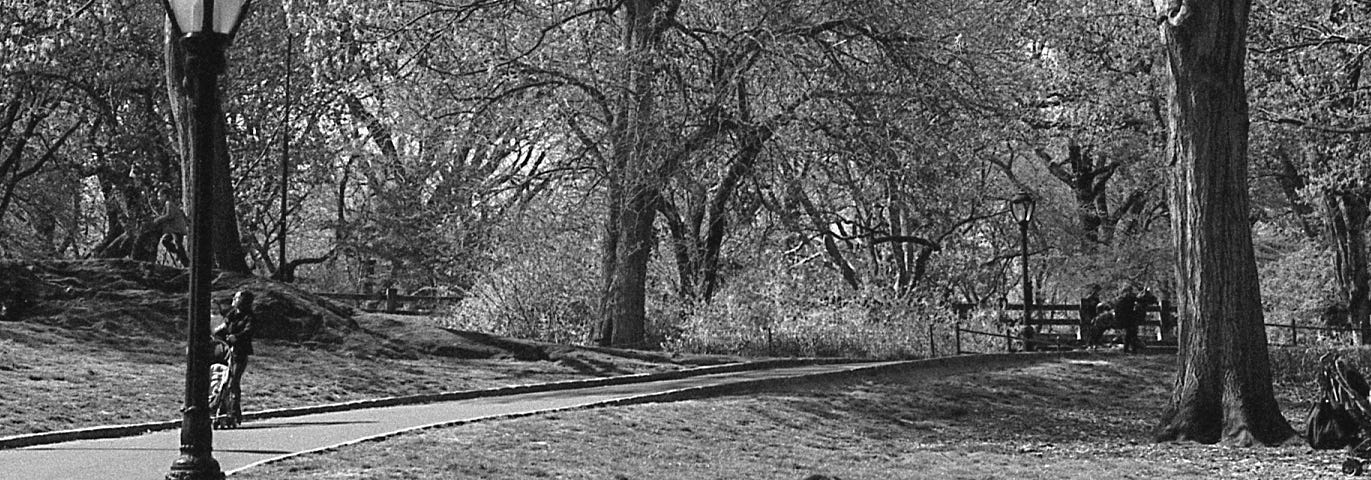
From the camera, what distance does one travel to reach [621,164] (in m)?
24.3

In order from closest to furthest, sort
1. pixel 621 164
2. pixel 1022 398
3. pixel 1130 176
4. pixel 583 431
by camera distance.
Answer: pixel 583 431 → pixel 1022 398 → pixel 621 164 → pixel 1130 176

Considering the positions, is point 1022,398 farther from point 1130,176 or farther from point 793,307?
point 1130,176

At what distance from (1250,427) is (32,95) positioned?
30686 millimetres

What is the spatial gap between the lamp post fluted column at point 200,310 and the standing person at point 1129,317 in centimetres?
2482

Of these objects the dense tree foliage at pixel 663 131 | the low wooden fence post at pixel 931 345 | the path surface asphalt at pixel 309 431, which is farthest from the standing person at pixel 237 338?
the low wooden fence post at pixel 931 345

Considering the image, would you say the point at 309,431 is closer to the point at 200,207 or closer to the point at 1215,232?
the point at 200,207

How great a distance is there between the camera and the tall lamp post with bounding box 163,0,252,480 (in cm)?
942

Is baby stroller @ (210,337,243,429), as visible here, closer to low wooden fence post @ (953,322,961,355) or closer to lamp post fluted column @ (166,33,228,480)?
lamp post fluted column @ (166,33,228,480)

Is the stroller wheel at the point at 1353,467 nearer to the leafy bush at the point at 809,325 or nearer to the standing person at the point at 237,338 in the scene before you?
the standing person at the point at 237,338

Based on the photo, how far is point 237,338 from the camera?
15203 millimetres

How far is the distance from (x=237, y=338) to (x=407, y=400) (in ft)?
12.4

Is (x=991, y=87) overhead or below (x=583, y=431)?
overhead

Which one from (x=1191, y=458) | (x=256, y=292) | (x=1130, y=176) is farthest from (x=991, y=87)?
(x=1130, y=176)

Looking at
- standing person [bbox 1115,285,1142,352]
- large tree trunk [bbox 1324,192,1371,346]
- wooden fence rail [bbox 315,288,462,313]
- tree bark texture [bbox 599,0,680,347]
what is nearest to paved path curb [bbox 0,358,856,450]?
tree bark texture [bbox 599,0,680,347]
